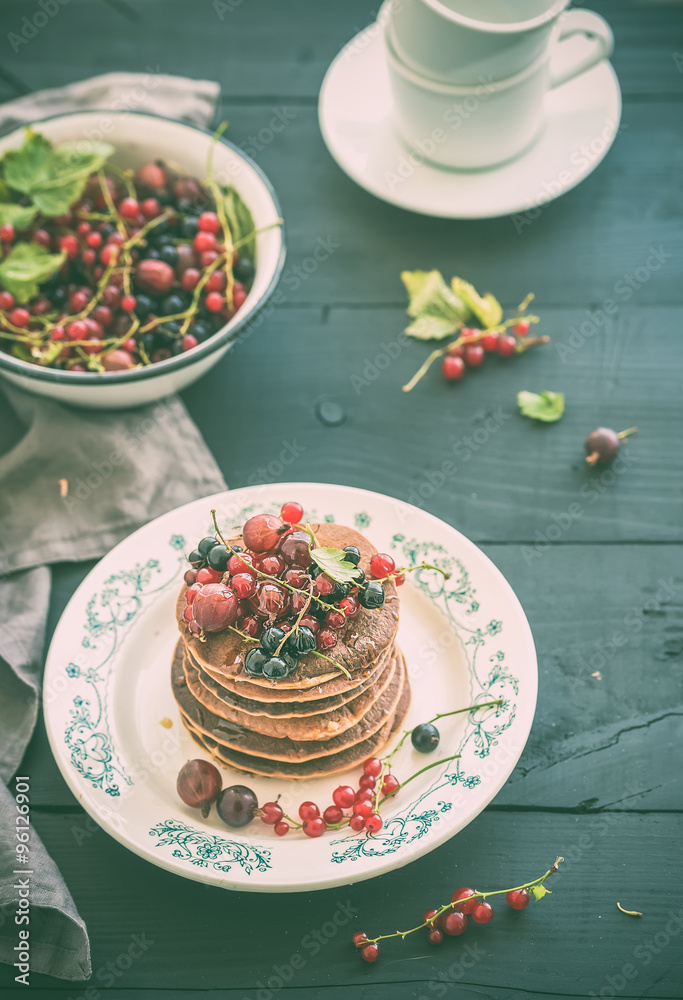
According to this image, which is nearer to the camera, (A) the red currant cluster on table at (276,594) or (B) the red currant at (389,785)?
(A) the red currant cluster on table at (276,594)

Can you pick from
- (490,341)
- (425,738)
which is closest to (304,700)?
(425,738)

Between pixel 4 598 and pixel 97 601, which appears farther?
pixel 4 598

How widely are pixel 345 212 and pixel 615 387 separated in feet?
2.46

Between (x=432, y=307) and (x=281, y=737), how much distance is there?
1001 mm

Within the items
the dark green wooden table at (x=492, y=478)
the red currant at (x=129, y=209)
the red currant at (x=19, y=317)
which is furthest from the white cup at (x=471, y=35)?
the red currant at (x=19, y=317)

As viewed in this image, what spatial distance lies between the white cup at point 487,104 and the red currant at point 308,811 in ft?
4.35

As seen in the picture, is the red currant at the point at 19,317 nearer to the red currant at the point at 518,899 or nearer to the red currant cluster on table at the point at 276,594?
the red currant cluster on table at the point at 276,594

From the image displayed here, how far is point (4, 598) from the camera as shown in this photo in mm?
1467

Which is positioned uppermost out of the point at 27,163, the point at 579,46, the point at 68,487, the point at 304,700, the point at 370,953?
the point at 579,46

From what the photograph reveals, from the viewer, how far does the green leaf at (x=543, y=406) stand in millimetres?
1655

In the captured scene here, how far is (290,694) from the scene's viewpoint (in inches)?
44.3

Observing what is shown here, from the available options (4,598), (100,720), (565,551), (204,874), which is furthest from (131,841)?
(565,551)

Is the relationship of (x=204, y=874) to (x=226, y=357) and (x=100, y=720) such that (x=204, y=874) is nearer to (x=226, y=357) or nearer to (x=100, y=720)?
(x=100, y=720)

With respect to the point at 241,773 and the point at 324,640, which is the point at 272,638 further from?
the point at 241,773
